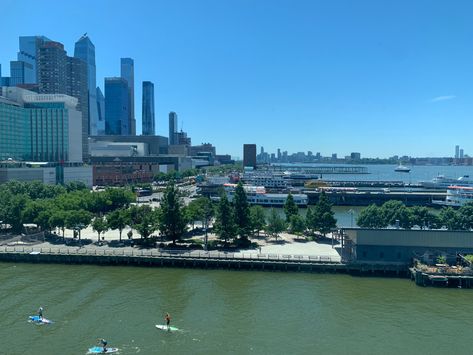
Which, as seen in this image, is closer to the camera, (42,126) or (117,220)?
(117,220)

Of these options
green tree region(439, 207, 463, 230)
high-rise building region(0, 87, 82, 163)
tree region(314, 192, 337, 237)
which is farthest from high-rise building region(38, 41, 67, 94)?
green tree region(439, 207, 463, 230)

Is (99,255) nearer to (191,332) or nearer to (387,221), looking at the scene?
(191,332)

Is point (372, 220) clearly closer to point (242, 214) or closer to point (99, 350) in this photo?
point (242, 214)

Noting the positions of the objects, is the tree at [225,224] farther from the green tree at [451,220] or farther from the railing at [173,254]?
the green tree at [451,220]

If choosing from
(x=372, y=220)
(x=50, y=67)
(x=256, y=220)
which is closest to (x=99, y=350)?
(x=256, y=220)

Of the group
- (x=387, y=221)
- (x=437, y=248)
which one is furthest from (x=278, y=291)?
(x=387, y=221)

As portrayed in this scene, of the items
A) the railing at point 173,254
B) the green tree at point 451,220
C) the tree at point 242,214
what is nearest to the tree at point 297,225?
the tree at point 242,214
